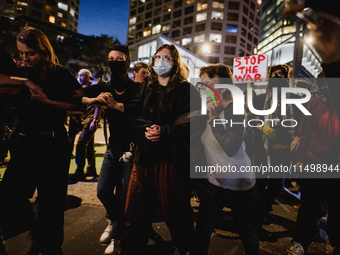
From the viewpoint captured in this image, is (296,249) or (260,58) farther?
(260,58)

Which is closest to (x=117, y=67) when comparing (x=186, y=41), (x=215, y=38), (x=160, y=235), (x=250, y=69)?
(x=160, y=235)

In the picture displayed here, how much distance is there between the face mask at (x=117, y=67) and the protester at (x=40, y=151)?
629mm

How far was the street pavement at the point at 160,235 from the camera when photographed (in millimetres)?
2247

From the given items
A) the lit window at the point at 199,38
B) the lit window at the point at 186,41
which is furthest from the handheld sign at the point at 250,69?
the lit window at the point at 186,41

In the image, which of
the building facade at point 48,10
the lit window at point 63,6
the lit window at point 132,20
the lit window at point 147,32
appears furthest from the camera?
the lit window at point 132,20

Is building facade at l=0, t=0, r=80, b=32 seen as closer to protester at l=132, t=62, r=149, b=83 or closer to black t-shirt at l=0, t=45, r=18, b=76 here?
protester at l=132, t=62, r=149, b=83

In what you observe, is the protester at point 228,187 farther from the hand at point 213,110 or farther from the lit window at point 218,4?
the lit window at point 218,4

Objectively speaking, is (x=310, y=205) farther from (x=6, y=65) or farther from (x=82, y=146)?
(x=82, y=146)

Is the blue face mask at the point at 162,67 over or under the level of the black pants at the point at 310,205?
over

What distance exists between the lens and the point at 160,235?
2.60m

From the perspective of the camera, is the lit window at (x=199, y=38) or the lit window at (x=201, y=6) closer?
the lit window at (x=199, y=38)

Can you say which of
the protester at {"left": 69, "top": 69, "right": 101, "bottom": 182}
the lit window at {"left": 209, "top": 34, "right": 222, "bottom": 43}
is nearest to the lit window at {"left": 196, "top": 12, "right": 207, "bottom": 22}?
the lit window at {"left": 209, "top": 34, "right": 222, "bottom": 43}

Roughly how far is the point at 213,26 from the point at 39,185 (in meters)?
71.4

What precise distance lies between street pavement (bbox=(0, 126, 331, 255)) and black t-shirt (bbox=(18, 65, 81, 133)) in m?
1.44
